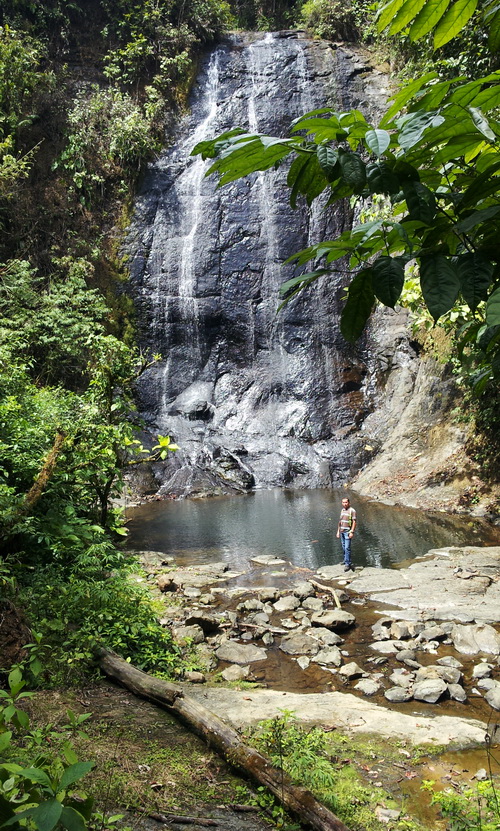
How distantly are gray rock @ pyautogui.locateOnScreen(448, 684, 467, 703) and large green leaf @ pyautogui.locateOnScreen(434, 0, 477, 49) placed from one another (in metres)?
4.82

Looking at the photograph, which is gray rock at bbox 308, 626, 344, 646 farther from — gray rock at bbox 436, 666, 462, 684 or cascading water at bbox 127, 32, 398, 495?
cascading water at bbox 127, 32, 398, 495

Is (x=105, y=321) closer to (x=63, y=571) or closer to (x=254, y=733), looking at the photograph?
(x=63, y=571)

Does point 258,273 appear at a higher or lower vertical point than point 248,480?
higher

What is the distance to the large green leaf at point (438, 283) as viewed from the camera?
0.79 meters

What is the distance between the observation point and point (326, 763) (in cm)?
308

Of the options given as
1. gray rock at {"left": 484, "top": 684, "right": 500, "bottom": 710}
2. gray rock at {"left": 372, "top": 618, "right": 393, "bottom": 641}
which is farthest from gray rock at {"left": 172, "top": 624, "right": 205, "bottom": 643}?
gray rock at {"left": 484, "top": 684, "right": 500, "bottom": 710}

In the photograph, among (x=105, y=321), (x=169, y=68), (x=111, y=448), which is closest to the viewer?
A: (x=111, y=448)

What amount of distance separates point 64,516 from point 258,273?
17.3 meters

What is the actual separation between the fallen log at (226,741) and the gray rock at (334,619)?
9.68 ft

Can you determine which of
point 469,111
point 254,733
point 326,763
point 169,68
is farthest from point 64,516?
point 169,68

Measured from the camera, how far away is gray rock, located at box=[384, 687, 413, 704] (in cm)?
452

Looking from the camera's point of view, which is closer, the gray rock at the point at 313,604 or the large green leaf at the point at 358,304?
the large green leaf at the point at 358,304

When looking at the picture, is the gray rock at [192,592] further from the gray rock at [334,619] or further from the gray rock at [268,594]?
the gray rock at [334,619]

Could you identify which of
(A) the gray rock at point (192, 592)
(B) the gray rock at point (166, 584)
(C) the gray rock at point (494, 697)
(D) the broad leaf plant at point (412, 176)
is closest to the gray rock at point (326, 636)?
(C) the gray rock at point (494, 697)
